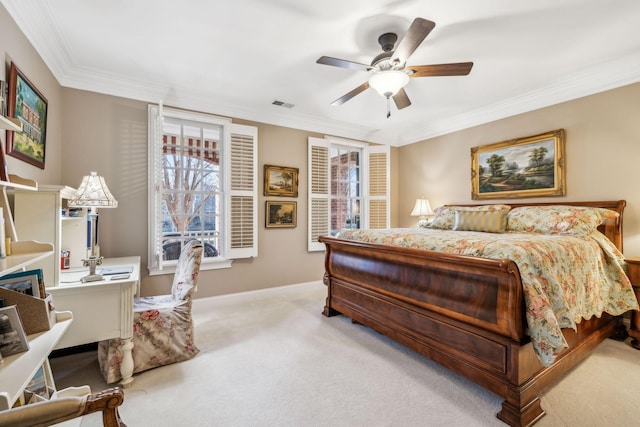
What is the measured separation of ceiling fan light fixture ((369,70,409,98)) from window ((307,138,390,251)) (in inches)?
87.5

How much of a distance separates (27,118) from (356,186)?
4.11 m

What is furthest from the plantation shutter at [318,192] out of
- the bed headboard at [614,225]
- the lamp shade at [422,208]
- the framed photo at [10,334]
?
the framed photo at [10,334]

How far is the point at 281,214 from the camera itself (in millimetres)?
4145

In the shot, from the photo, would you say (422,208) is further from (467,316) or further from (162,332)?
(162,332)

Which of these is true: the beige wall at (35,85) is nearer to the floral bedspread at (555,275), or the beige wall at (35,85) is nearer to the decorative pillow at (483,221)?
the floral bedspread at (555,275)

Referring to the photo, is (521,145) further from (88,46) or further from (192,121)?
(88,46)

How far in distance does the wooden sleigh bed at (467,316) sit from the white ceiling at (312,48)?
1545 mm

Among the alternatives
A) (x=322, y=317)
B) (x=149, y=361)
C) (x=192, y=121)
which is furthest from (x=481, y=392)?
(x=192, y=121)

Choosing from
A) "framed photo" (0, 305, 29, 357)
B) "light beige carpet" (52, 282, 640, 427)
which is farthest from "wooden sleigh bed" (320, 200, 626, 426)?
"framed photo" (0, 305, 29, 357)

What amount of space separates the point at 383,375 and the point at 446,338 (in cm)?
53

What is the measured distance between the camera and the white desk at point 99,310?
182cm

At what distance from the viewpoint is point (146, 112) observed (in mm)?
3252

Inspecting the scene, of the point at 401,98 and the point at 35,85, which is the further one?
the point at 401,98

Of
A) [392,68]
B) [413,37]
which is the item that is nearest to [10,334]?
[413,37]
